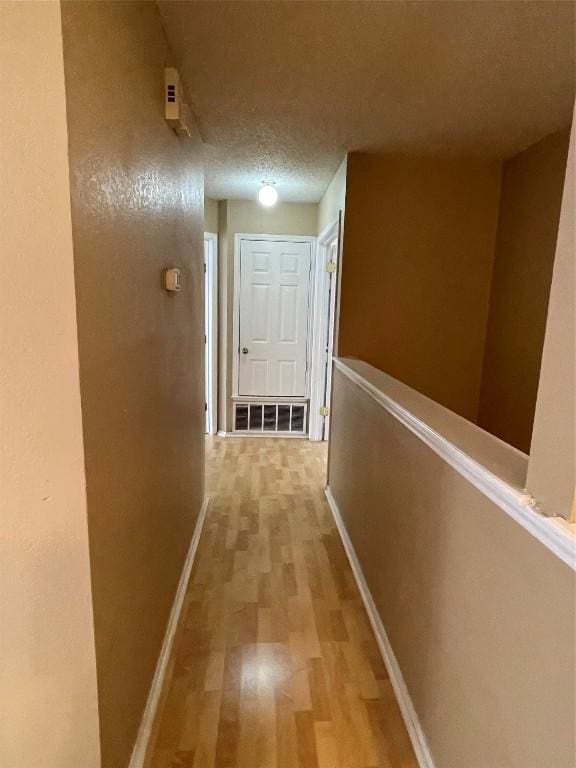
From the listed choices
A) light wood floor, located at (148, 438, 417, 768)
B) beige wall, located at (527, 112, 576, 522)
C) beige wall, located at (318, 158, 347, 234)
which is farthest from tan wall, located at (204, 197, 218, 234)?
beige wall, located at (527, 112, 576, 522)

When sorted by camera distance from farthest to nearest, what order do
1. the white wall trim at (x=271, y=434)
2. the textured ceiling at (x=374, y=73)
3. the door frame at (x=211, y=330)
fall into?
the white wall trim at (x=271, y=434), the door frame at (x=211, y=330), the textured ceiling at (x=374, y=73)

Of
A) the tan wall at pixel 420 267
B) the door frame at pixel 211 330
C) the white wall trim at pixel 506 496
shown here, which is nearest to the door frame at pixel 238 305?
the door frame at pixel 211 330

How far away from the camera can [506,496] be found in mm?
945

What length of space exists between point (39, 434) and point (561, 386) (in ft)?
3.28

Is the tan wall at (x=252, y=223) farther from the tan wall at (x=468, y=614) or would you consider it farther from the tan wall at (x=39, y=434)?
the tan wall at (x=39, y=434)

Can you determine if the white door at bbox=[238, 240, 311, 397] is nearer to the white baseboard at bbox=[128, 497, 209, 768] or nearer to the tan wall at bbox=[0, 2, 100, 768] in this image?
the white baseboard at bbox=[128, 497, 209, 768]

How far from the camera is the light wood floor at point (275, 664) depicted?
144 centimetres

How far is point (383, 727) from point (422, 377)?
219 cm

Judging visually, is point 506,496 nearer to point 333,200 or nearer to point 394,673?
point 394,673

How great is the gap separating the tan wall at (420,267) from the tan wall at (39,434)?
2389 mm

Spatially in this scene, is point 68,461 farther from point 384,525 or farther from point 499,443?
point 384,525

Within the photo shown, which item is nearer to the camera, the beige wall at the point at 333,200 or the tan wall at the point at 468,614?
the tan wall at the point at 468,614

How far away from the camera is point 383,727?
59.9 inches

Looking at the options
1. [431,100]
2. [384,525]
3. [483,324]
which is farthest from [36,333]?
[483,324]
